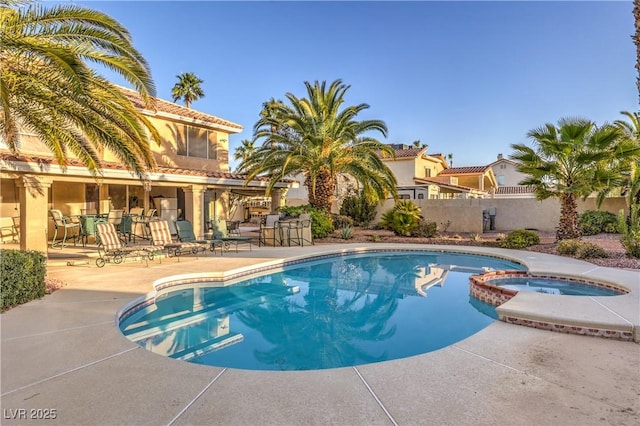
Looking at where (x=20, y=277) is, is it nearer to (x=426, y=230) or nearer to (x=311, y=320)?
(x=311, y=320)

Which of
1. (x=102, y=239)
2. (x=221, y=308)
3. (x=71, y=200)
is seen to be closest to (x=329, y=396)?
(x=221, y=308)

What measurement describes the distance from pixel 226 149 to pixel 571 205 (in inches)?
755

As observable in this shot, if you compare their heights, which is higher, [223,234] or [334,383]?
[223,234]

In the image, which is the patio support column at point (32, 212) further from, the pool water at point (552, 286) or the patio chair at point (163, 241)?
the pool water at point (552, 286)

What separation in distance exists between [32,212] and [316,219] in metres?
12.7

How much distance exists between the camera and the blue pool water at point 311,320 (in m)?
6.51

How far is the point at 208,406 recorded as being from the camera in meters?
3.91

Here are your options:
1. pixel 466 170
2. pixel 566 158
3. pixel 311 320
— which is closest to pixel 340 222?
pixel 566 158

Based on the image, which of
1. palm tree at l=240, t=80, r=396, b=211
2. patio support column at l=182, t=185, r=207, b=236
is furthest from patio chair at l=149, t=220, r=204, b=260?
palm tree at l=240, t=80, r=396, b=211

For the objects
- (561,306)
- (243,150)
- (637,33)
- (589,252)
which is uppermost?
(243,150)

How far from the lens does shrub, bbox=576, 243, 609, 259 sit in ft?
44.8

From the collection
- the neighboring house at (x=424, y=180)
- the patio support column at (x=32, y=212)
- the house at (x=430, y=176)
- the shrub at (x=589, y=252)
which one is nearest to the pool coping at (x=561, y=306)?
the shrub at (x=589, y=252)

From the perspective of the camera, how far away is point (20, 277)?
7508 mm

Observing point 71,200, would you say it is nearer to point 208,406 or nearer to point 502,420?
point 208,406
